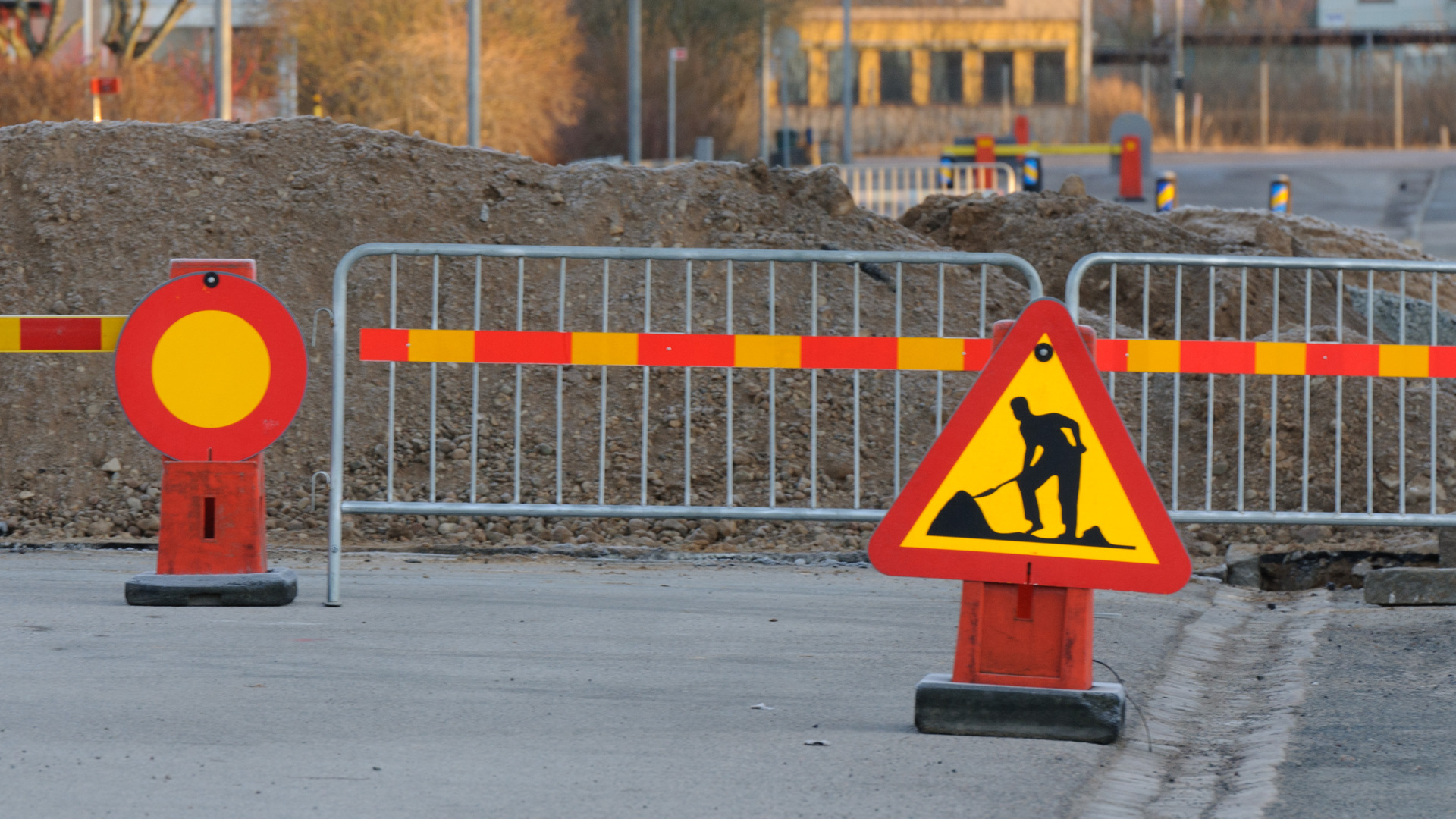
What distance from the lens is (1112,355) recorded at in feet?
22.9

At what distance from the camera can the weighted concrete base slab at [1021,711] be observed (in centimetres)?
469

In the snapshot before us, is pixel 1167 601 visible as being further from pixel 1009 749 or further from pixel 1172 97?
pixel 1172 97

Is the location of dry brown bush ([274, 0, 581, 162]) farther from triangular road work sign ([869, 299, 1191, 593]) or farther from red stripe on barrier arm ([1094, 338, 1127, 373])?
triangular road work sign ([869, 299, 1191, 593])

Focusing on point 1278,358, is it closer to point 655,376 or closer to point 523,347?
point 523,347

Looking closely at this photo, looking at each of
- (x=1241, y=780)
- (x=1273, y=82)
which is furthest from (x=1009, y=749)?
(x=1273, y=82)

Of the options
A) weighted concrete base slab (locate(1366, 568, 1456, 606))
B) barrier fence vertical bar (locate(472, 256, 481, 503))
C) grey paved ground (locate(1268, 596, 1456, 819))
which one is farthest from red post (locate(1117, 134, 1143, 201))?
grey paved ground (locate(1268, 596, 1456, 819))

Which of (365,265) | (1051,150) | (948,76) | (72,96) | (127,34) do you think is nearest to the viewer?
(365,265)

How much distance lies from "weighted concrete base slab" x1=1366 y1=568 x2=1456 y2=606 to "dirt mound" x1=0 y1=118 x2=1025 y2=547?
10.00 ft

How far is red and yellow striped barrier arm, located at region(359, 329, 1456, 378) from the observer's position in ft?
22.6

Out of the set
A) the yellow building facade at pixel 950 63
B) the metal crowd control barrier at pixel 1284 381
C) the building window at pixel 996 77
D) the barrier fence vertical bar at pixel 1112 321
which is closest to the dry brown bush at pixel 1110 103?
the yellow building facade at pixel 950 63

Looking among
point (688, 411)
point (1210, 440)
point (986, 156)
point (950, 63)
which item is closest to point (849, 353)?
point (688, 411)

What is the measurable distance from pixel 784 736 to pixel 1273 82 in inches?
2744

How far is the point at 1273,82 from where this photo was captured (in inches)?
2731

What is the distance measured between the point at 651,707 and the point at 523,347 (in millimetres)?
2266
